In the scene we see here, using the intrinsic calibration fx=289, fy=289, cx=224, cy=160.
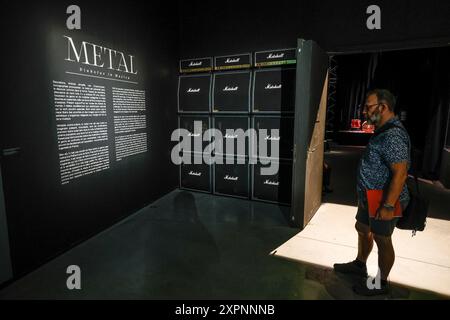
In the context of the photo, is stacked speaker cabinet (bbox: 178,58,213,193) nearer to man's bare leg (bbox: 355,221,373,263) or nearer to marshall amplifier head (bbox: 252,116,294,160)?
marshall amplifier head (bbox: 252,116,294,160)

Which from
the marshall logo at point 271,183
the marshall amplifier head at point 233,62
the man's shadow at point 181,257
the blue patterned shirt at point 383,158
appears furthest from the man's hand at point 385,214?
the marshall amplifier head at point 233,62

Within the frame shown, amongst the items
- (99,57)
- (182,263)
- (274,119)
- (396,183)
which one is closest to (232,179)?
(274,119)

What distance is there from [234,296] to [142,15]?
12.2 ft

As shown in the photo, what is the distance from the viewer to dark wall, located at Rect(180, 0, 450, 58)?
343cm

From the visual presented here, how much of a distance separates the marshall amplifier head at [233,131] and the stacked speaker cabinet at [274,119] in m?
0.16

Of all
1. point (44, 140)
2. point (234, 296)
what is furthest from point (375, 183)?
point (44, 140)

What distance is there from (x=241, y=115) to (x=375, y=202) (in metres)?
2.73

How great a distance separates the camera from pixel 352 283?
242cm

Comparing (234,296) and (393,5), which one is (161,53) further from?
(234,296)

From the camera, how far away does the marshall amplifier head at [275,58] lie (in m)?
4.11

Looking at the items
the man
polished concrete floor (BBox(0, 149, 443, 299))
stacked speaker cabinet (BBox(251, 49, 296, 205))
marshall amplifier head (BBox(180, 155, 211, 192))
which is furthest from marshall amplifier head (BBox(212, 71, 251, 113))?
the man

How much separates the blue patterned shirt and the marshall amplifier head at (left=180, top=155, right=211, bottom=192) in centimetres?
302

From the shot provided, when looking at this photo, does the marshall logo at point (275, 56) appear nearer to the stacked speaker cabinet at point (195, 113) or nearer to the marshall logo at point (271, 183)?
the stacked speaker cabinet at point (195, 113)

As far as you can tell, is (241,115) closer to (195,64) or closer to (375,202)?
(195,64)
